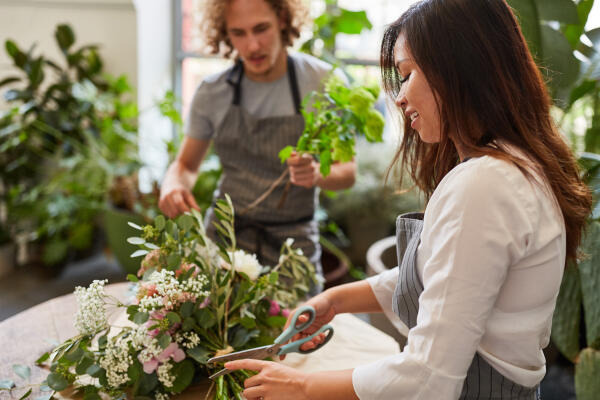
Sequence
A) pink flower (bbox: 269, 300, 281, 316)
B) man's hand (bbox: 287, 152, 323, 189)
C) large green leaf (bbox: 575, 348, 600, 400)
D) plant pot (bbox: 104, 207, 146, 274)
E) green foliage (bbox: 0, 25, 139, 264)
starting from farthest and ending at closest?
1. green foliage (bbox: 0, 25, 139, 264)
2. plant pot (bbox: 104, 207, 146, 274)
3. large green leaf (bbox: 575, 348, 600, 400)
4. man's hand (bbox: 287, 152, 323, 189)
5. pink flower (bbox: 269, 300, 281, 316)

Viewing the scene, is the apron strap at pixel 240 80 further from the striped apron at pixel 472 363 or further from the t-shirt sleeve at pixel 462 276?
the t-shirt sleeve at pixel 462 276


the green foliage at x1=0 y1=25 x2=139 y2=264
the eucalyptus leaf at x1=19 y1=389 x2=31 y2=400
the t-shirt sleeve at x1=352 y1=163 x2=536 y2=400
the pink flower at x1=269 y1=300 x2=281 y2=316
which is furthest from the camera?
the green foliage at x1=0 y1=25 x2=139 y2=264

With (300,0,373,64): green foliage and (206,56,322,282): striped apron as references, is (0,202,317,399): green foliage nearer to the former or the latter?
(206,56,322,282): striped apron

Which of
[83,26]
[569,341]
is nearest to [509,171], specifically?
[569,341]

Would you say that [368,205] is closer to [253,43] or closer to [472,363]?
[253,43]

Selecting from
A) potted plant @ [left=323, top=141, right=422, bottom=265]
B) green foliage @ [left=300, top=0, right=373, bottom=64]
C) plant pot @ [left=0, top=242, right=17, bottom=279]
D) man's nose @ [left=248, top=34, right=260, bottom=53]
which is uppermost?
green foliage @ [left=300, top=0, right=373, bottom=64]

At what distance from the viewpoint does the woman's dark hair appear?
2.67 feet

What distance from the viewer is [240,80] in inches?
77.3

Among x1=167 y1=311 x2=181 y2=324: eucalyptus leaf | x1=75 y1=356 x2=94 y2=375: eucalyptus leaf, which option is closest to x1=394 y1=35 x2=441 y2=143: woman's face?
x1=167 y1=311 x2=181 y2=324: eucalyptus leaf

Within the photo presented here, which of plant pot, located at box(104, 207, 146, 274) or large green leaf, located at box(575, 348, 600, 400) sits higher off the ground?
large green leaf, located at box(575, 348, 600, 400)

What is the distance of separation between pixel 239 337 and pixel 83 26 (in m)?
3.00

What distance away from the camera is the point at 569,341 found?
1.83m

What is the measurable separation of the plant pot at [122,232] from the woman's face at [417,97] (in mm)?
2325

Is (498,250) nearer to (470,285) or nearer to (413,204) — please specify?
(470,285)
